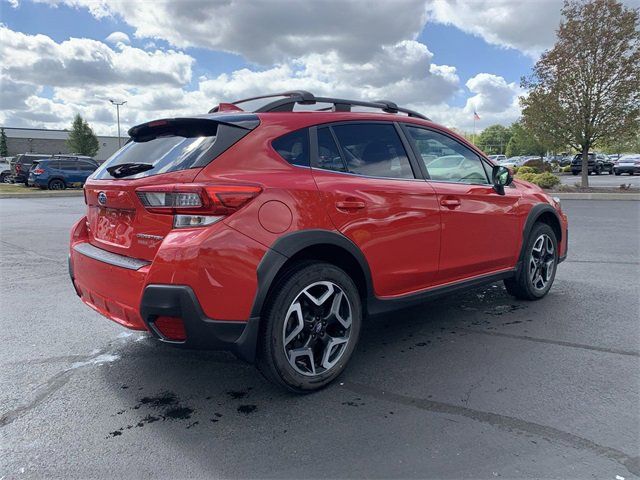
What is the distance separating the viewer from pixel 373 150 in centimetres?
354

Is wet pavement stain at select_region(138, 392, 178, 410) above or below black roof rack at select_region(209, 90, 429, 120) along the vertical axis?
below

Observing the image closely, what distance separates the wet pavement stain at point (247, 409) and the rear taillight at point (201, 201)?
1.11 metres

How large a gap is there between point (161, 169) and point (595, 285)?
196 inches

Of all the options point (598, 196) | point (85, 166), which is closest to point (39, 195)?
point (85, 166)

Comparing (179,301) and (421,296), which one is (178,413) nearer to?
(179,301)

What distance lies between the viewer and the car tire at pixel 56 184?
2583 centimetres

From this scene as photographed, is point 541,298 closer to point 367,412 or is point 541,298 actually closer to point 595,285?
point 595,285

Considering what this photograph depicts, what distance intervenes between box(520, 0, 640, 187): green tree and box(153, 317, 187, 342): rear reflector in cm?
1836

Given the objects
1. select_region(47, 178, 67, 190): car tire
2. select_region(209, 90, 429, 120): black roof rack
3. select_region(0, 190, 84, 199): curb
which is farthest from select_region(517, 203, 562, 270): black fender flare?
select_region(47, 178, 67, 190): car tire

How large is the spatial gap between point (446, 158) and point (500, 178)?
68cm

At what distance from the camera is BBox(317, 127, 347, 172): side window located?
320 centimetres

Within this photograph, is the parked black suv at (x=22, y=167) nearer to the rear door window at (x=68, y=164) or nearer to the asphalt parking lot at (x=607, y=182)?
the rear door window at (x=68, y=164)

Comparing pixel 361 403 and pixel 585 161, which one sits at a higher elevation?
pixel 585 161

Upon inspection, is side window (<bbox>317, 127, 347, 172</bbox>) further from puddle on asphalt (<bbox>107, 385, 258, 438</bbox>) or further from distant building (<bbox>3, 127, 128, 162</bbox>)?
distant building (<bbox>3, 127, 128, 162</bbox>)
